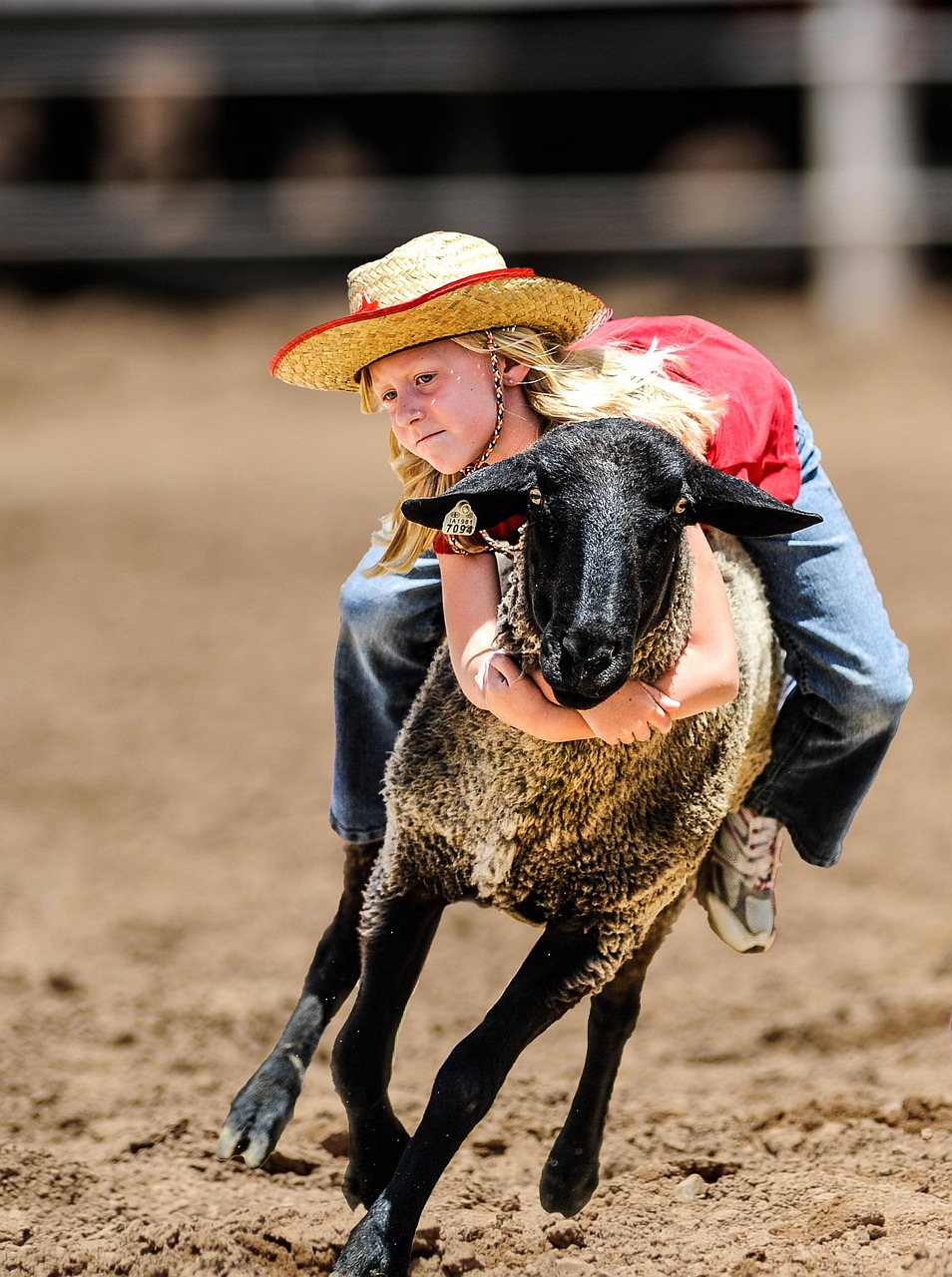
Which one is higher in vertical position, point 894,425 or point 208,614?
point 894,425

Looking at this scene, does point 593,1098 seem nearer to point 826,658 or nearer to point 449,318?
point 826,658

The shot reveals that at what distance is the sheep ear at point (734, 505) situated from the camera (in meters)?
2.57

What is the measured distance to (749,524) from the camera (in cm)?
263

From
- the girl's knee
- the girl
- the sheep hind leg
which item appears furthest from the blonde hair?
the sheep hind leg

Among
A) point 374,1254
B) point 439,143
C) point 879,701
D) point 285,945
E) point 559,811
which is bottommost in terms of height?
point 285,945

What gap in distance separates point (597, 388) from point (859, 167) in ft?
32.1

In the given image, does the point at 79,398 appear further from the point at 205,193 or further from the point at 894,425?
the point at 894,425

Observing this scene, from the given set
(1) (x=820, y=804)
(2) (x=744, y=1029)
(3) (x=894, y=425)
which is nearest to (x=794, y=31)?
(3) (x=894, y=425)

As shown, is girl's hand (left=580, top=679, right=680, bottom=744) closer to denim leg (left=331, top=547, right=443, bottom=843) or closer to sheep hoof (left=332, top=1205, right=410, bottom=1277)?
denim leg (left=331, top=547, right=443, bottom=843)

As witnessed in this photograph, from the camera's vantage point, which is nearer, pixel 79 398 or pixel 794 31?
pixel 79 398

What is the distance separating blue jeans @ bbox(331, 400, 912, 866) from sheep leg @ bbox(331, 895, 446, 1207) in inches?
13.8

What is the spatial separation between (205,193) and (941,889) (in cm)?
858

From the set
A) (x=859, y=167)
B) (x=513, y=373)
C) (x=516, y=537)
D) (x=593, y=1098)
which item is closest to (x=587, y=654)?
(x=516, y=537)

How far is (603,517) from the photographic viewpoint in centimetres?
250
